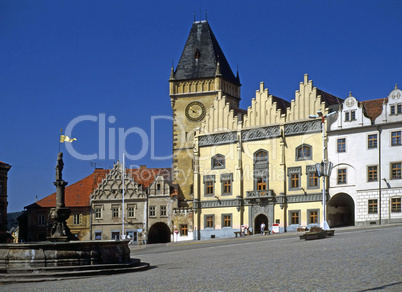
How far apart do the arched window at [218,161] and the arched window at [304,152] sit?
853 cm

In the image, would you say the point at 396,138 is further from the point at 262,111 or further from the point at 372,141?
the point at 262,111

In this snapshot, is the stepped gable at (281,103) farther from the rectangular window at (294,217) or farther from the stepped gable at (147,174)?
the stepped gable at (147,174)

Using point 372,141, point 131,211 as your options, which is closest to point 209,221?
point 131,211

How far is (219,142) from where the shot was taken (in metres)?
69.3

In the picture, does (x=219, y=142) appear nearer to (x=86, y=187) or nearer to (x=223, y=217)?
(x=223, y=217)

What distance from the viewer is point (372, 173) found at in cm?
5906

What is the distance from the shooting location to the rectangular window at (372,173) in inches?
2319

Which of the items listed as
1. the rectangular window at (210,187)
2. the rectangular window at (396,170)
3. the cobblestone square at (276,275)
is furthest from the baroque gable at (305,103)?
the cobblestone square at (276,275)

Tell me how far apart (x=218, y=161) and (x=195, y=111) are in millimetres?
12574

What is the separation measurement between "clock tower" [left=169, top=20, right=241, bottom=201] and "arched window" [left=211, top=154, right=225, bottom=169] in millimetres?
9609

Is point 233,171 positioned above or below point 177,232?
above

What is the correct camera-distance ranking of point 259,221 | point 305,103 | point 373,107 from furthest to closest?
point 259,221 → point 305,103 → point 373,107

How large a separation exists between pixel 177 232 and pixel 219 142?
1067 cm

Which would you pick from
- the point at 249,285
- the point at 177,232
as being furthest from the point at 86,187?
the point at 249,285
